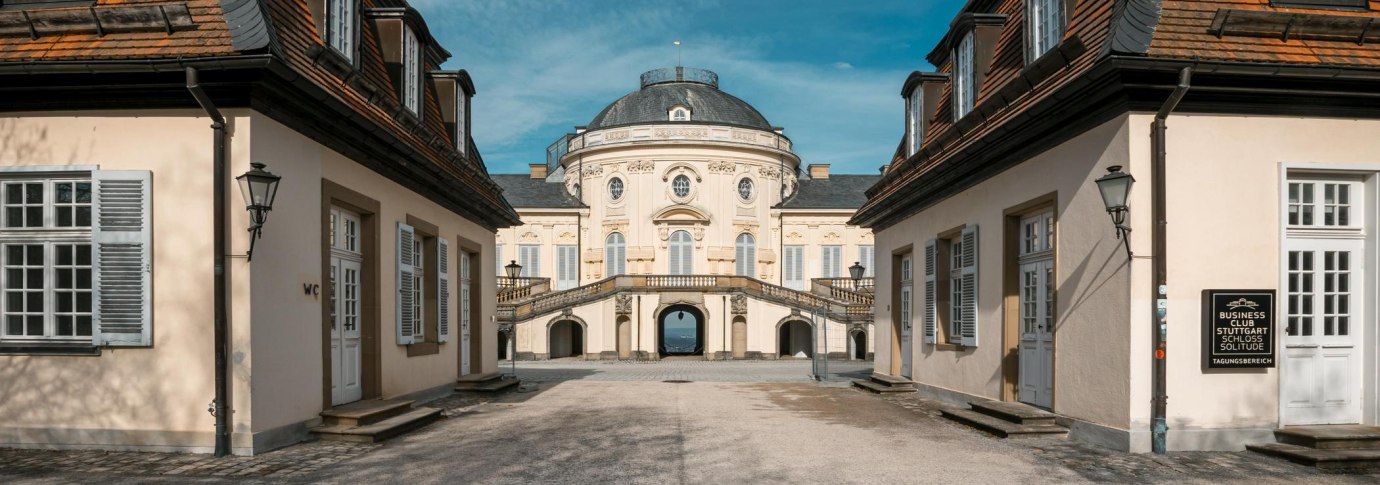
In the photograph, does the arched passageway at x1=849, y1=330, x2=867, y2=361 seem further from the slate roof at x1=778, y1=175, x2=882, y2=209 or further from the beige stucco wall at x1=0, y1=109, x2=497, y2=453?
the beige stucco wall at x1=0, y1=109, x2=497, y2=453

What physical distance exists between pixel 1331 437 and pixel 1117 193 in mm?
2835

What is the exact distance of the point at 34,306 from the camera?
9.80 metres

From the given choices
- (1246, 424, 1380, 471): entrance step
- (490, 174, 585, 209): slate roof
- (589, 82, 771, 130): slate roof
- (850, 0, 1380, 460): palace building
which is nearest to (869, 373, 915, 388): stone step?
(850, 0, 1380, 460): palace building

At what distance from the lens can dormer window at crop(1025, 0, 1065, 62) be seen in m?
12.0

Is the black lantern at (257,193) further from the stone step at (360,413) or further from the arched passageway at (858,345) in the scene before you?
the arched passageway at (858,345)

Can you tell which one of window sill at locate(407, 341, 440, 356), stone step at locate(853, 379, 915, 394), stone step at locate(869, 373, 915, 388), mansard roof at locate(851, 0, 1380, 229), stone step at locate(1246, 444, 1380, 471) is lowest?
stone step at locate(853, 379, 915, 394)

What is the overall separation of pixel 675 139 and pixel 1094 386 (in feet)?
118

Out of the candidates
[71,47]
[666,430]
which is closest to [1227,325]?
[666,430]

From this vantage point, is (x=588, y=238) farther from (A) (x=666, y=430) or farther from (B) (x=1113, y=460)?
(B) (x=1113, y=460)

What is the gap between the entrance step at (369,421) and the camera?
10625 millimetres

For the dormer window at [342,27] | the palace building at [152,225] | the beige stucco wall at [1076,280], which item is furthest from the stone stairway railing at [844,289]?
the palace building at [152,225]

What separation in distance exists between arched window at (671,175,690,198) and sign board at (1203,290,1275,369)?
36703 millimetres

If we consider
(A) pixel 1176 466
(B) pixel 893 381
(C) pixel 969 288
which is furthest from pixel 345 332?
(B) pixel 893 381

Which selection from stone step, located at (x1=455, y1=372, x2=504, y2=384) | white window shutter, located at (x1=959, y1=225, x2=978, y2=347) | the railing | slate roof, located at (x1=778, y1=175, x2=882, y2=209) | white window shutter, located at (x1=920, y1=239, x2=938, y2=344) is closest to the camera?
white window shutter, located at (x1=959, y1=225, x2=978, y2=347)
